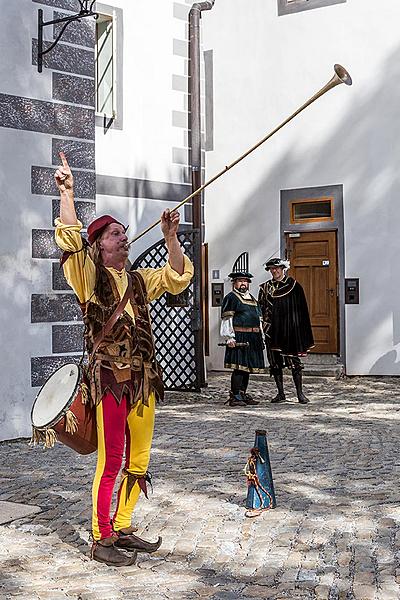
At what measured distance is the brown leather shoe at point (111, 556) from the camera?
15.7ft

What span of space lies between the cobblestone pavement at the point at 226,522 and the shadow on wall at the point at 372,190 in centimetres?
528

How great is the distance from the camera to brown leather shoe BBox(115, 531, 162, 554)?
4930 millimetres

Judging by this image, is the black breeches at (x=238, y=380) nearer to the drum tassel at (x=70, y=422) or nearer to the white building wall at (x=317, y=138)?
the white building wall at (x=317, y=138)

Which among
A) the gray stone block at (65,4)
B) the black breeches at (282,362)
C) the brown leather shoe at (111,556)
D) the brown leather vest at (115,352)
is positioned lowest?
the brown leather shoe at (111,556)

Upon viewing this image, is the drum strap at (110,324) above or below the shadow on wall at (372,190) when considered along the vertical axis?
below

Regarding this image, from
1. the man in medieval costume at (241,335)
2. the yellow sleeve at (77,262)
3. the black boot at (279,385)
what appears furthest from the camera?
the black boot at (279,385)

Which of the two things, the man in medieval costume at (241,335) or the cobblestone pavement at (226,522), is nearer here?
the cobblestone pavement at (226,522)

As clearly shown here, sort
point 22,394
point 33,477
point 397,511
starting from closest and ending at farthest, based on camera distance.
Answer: point 397,511 → point 33,477 → point 22,394

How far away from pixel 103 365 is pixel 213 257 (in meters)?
11.9

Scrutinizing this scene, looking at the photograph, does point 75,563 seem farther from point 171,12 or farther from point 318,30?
point 318,30

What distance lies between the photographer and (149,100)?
1343 cm

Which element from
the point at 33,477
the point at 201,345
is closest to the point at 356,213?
the point at 201,345

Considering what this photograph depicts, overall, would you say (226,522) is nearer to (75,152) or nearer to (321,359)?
(75,152)

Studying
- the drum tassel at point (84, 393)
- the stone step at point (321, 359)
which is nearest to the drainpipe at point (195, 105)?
the stone step at point (321, 359)
